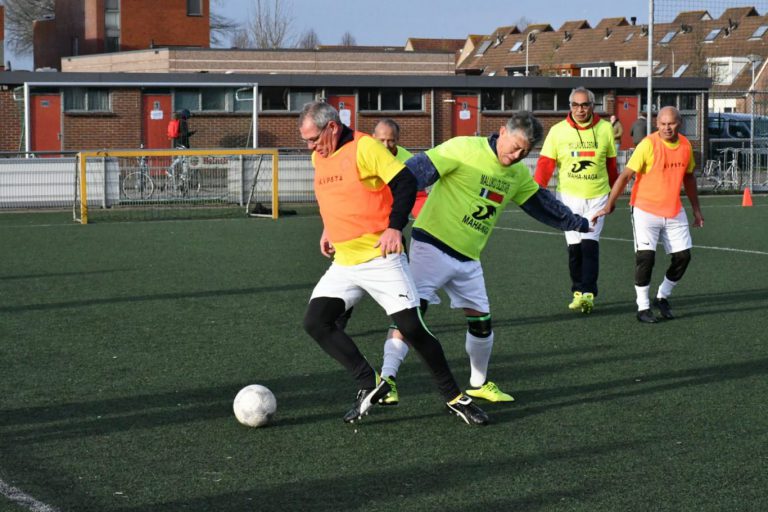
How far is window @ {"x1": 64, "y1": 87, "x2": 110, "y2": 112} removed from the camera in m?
35.1

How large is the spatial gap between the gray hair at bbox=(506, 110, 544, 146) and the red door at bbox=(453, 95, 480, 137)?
3304cm

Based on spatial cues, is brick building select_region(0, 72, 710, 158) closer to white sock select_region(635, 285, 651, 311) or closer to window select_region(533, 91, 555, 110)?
window select_region(533, 91, 555, 110)

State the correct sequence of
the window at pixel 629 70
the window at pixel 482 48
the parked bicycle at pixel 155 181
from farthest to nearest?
the window at pixel 482 48, the window at pixel 629 70, the parked bicycle at pixel 155 181

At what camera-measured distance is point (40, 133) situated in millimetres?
34625

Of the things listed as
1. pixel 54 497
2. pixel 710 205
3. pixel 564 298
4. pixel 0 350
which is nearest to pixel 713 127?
pixel 710 205

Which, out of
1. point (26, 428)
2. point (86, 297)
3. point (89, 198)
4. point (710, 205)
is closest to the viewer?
point (26, 428)

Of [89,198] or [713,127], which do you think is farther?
[713,127]

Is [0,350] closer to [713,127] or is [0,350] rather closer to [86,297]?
[86,297]

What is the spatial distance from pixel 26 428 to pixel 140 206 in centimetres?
1692

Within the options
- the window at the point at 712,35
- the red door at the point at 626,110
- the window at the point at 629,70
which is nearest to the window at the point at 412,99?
the red door at the point at 626,110

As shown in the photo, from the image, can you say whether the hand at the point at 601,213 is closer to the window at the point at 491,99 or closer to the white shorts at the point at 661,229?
the white shorts at the point at 661,229

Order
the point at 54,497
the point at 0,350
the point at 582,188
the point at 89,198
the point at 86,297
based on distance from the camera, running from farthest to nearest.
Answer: the point at 89,198, the point at 86,297, the point at 582,188, the point at 0,350, the point at 54,497

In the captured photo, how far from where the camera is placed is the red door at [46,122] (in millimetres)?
34500

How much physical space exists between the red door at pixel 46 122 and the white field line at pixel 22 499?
30.4 meters
